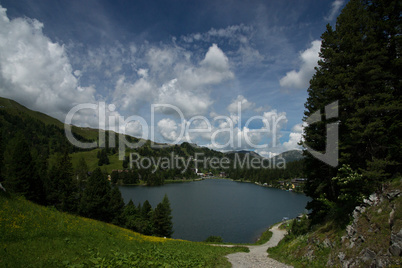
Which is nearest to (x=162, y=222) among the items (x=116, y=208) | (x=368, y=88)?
(x=116, y=208)

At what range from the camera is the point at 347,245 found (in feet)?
38.7

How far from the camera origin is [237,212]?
77125 millimetres

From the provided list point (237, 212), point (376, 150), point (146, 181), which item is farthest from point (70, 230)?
point (146, 181)

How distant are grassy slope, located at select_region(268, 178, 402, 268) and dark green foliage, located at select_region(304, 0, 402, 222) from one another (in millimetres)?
2013

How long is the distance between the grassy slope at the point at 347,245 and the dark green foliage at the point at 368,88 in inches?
79.2

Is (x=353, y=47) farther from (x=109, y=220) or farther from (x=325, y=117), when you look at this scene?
(x=109, y=220)

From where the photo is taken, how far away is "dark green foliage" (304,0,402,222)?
13.4 meters

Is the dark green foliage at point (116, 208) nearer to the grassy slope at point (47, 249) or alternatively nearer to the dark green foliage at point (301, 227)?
the grassy slope at point (47, 249)

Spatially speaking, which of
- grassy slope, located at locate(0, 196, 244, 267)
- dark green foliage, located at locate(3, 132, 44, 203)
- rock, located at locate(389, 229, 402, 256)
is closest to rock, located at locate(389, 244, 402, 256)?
rock, located at locate(389, 229, 402, 256)

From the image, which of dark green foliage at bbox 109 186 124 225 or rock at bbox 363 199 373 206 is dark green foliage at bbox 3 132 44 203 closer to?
dark green foliage at bbox 109 186 124 225

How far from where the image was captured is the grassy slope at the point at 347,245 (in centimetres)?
966

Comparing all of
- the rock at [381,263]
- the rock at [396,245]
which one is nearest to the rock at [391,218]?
the rock at [396,245]

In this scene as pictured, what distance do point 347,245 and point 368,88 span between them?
11.1 m

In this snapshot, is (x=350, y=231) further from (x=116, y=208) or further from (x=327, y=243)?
(x=116, y=208)
